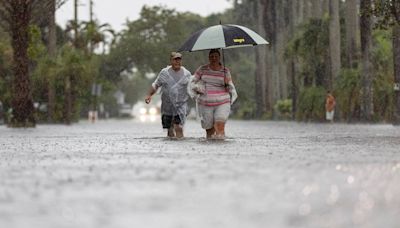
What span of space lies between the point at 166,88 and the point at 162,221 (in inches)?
567

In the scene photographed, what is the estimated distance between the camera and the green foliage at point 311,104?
4641 cm

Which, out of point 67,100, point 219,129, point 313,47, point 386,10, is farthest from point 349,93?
A: point 219,129

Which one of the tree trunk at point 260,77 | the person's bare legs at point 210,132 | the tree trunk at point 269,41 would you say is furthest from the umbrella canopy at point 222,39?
the tree trunk at point 260,77

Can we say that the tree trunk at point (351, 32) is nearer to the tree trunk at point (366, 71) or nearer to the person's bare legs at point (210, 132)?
the tree trunk at point (366, 71)

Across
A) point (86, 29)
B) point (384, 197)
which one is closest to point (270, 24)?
point (86, 29)

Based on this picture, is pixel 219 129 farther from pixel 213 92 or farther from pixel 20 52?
pixel 20 52

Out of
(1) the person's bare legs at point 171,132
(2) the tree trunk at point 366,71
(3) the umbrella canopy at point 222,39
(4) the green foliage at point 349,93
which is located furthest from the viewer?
(4) the green foliage at point 349,93

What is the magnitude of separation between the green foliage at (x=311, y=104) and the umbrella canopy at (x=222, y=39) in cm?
2676

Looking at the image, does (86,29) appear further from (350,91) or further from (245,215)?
(245,215)

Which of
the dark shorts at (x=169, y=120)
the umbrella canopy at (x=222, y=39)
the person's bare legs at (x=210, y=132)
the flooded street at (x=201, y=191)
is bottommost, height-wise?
the flooded street at (x=201, y=191)

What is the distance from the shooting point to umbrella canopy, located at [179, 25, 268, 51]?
737 inches

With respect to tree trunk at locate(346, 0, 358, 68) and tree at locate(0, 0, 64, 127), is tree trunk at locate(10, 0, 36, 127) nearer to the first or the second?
tree at locate(0, 0, 64, 127)

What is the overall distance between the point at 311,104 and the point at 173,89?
92.8 ft

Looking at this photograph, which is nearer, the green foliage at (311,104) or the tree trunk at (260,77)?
the green foliage at (311,104)
